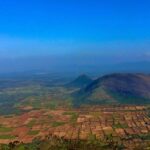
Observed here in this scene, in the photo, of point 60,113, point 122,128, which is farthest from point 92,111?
point 122,128

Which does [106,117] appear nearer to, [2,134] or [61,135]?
[61,135]

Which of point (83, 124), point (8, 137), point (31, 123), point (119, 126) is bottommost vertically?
point (8, 137)

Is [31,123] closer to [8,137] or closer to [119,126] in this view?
[8,137]

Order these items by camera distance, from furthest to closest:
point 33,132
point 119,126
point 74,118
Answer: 1. point 74,118
2. point 119,126
3. point 33,132

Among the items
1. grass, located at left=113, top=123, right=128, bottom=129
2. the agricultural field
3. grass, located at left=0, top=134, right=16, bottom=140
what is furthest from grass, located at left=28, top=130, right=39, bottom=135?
grass, located at left=113, top=123, right=128, bottom=129

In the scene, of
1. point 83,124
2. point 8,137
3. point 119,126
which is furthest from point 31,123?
point 119,126

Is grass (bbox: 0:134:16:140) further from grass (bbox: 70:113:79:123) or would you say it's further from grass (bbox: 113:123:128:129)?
grass (bbox: 113:123:128:129)

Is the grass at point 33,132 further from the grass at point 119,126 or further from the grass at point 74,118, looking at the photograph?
the grass at point 119,126

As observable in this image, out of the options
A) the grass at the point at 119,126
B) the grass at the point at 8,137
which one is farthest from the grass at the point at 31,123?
the grass at the point at 119,126
